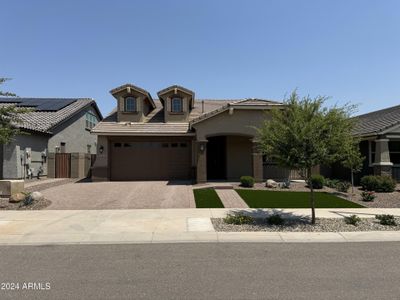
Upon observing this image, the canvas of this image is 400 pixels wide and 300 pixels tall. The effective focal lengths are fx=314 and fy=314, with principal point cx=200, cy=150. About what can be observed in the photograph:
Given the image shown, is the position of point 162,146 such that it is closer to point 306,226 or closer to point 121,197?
point 121,197

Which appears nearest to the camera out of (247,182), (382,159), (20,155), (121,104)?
(247,182)

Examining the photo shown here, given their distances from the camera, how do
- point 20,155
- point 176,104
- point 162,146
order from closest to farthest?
point 20,155 → point 162,146 → point 176,104

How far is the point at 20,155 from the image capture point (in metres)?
19.4

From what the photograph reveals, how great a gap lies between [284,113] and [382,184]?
30.1ft

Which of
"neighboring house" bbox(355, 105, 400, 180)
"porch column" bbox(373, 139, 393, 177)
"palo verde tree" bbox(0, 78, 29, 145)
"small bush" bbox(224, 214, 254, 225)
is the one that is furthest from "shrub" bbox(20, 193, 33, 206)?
"porch column" bbox(373, 139, 393, 177)

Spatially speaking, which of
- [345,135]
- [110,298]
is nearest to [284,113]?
[345,135]

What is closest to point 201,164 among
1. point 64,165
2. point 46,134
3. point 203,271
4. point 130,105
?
point 130,105

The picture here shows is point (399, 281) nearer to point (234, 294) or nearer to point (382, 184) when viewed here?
point (234, 294)

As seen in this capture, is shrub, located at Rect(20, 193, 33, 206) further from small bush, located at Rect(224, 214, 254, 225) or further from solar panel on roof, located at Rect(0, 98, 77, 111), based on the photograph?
solar panel on roof, located at Rect(0, 98, 77, 111)

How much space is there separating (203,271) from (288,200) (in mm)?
8563

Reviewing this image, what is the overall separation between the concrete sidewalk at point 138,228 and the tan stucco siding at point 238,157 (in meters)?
9.24

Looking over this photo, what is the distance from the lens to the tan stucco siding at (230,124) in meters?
18.6

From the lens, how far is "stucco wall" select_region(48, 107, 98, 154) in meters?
24.7

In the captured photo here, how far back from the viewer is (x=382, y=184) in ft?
52.0
